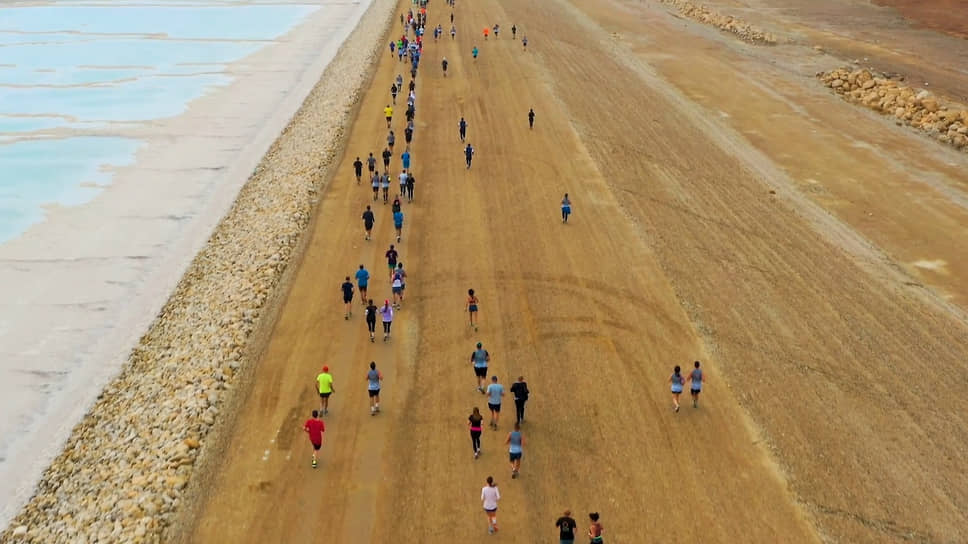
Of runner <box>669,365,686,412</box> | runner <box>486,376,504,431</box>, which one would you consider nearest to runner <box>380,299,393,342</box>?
runner <box>486,376,504,431</box>

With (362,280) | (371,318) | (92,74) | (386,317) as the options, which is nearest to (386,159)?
(362,280)

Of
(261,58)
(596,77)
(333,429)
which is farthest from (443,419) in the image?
(261,58)

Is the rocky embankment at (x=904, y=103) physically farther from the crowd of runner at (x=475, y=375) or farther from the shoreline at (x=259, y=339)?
the shoreline at (x=259, y=339)

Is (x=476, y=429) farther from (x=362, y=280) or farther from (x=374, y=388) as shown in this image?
(x=362, y=280)

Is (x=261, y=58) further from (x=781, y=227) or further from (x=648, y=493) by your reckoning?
(x=648, y=493)

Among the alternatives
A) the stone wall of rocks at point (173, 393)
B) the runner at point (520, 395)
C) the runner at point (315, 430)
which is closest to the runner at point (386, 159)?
the stone wall of rocks at point (173, 393)

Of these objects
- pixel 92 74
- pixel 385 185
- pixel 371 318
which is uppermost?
pixel 92 74
